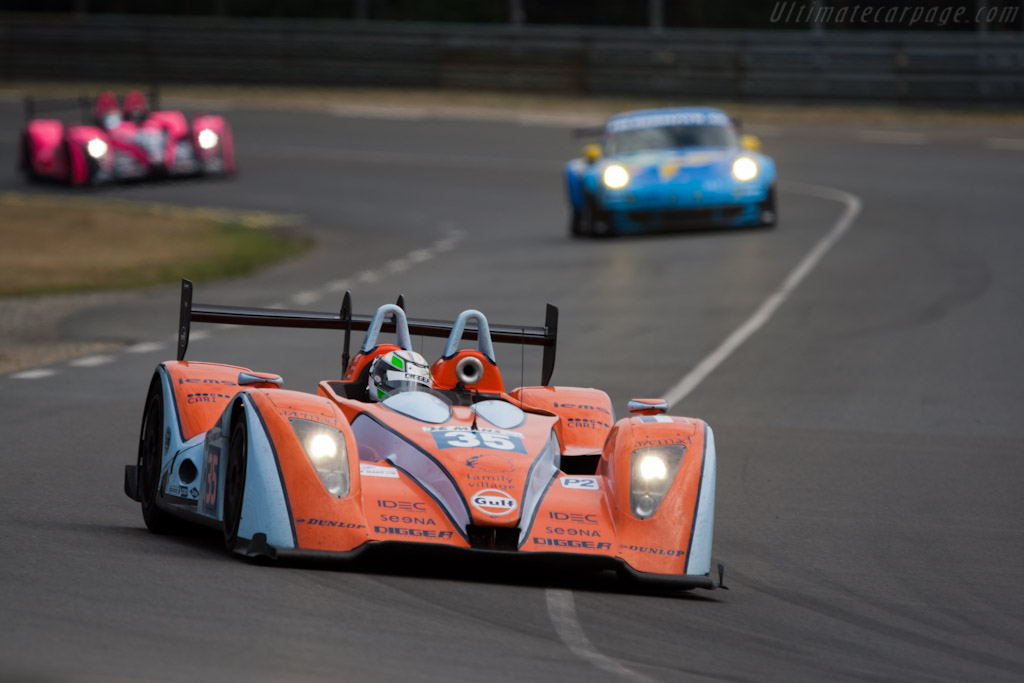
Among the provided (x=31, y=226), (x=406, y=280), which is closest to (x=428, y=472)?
(x=406, y=280)

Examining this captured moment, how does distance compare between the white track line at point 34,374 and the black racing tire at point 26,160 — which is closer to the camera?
the white track line at point 34,374

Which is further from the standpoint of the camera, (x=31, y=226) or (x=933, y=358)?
(x=31, y=226)

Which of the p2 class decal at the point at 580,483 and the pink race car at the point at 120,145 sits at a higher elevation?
the pink race car at the point at 120,145

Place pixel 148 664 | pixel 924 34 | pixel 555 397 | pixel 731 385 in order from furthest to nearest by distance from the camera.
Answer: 1. pixel 924 34
2. pixel 731 385
3. pixel 555 397
4. pixel 148 664

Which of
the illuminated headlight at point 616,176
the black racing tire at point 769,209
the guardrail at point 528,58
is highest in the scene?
the guardrail at point 528,58

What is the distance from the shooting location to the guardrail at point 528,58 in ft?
108

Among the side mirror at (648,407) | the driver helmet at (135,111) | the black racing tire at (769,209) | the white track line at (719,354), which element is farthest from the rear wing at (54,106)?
the side mirror at (648,407)

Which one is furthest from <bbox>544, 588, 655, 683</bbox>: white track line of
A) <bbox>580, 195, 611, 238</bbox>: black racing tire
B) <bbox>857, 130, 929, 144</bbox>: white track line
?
<bbox>857, 130, 929, 144</bbox>: white track line

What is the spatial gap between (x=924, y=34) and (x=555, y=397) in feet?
85.6

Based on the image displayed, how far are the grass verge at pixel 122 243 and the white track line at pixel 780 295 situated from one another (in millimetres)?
6777

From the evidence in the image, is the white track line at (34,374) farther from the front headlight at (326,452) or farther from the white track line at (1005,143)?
the white track line at (1005,143)

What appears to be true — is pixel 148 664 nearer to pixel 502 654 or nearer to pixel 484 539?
pixel 502 654

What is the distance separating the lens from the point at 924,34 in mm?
32719

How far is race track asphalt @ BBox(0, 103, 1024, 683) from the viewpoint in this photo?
18.5 feet
